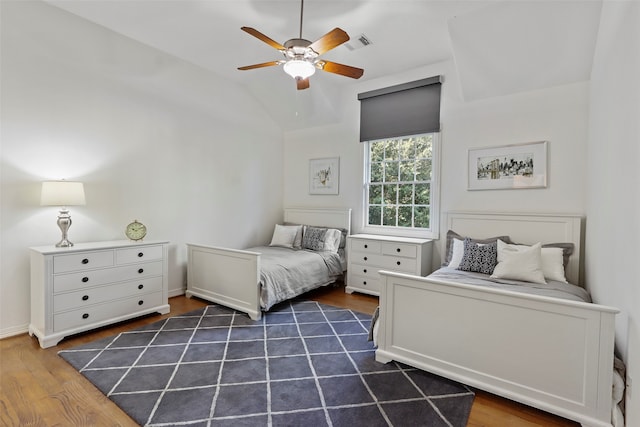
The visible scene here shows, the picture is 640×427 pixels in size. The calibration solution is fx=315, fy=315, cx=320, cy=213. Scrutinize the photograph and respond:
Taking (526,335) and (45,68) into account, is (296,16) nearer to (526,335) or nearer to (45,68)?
(45,68)

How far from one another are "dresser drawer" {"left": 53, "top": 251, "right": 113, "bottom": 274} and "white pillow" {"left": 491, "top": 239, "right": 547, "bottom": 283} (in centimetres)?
341

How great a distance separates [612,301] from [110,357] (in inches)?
133

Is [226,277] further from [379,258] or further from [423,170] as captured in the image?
[423,170]

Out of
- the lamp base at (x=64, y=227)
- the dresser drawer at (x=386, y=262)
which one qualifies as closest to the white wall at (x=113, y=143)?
the lamp base at (x=64, y=227)

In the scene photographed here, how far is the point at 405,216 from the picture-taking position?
4.17m

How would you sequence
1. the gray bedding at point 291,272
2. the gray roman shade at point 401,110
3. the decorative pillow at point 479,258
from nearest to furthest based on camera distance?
the decorative pillow at point 479,258 < the gray bedding at point 291,272 < the gray roman shade at point 401,110

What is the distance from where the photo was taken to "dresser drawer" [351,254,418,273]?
3.65m

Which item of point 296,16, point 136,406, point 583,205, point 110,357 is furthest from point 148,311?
point 583,205

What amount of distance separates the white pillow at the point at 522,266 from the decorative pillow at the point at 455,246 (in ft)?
1.45

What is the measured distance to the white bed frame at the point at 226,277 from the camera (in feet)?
10.1

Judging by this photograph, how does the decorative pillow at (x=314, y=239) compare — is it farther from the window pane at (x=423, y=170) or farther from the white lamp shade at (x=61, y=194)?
the white lamp shade at (x=61, y=194)

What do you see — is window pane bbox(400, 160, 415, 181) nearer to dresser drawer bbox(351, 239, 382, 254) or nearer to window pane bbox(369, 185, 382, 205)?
window pane bbox(369, 185, 382, 205)

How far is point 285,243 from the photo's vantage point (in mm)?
4453

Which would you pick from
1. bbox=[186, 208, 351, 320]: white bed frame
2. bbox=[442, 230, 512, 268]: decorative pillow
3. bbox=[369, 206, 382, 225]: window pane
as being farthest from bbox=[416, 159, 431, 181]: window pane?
bbox=[186, 208, 351, 320]: white bed frame
